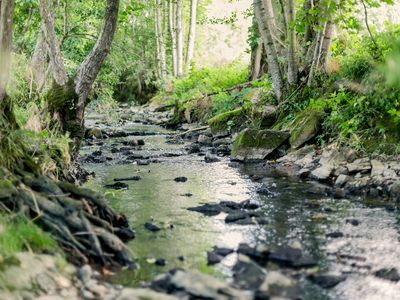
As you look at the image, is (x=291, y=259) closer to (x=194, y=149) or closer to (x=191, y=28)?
(x=194, y=149)

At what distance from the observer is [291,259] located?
704 cm

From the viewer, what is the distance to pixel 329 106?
15008mm

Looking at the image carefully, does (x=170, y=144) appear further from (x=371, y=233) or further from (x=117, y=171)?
(x=371, y=233)

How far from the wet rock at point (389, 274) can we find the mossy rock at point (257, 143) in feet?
31.0

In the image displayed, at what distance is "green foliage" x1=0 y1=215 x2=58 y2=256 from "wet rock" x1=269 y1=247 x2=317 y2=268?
99.7 inches

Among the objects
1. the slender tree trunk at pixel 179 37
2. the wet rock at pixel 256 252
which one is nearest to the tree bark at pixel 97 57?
the wet rock at pixel 256 252

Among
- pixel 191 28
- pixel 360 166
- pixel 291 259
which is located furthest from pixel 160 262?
pixel 191 28

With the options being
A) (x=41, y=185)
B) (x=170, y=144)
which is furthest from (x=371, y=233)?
(x=170, y=144)

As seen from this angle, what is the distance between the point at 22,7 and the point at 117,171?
23.1 ft

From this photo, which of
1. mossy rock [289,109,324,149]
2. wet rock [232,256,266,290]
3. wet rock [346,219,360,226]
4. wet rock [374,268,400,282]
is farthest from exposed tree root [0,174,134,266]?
mossy rock [289,109,324,149]

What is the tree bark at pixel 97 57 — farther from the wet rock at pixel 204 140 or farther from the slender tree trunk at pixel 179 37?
the slender tree trunk at pixel 179 37

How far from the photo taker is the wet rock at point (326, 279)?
6.43m

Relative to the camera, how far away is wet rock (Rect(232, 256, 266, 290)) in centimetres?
619

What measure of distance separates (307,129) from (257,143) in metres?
1.56
